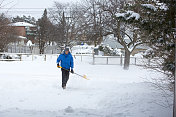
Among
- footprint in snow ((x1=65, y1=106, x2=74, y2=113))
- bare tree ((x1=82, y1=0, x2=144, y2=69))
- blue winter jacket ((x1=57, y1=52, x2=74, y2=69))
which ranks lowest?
footprint in snow ((x1=65, y1=106, x2=74, y2=113))

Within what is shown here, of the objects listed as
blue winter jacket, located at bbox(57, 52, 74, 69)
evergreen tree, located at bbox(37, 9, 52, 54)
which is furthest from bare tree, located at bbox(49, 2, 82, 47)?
blue winter jacket, located at bbox(57, 52, 74, 69)

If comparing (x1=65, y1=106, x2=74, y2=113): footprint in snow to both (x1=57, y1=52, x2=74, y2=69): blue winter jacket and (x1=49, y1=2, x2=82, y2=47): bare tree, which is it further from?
(x1=49, y1=2, x2=82, y2=47): bare tree

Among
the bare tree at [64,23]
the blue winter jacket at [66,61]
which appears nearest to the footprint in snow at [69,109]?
the blue winter jacket at [66,61]

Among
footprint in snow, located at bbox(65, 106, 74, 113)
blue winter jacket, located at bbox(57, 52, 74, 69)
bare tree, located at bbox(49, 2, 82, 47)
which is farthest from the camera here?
bare tree, located at bbox(49, 2, 82, 47)

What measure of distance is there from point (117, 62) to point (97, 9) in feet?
18.7

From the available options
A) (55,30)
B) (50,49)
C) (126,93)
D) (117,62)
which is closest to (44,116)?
(126,93)

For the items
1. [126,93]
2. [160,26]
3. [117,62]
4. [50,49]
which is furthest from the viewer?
[50,49]

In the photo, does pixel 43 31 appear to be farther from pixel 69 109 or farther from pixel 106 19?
pixel 69 109

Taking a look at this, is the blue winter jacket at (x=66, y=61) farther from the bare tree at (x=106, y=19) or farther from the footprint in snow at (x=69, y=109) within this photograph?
the bare tree at (x=106, y=19)

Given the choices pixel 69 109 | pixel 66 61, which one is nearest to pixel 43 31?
pixel 66 61

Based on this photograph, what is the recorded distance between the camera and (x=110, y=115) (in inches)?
200

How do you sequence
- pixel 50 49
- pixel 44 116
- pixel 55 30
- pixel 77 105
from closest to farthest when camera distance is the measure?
pixel 44 116 < pixel 77 105 < pixel 55 30 < pixel 50 49

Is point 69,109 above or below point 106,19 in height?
below

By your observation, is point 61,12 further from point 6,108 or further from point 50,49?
point 6,108
